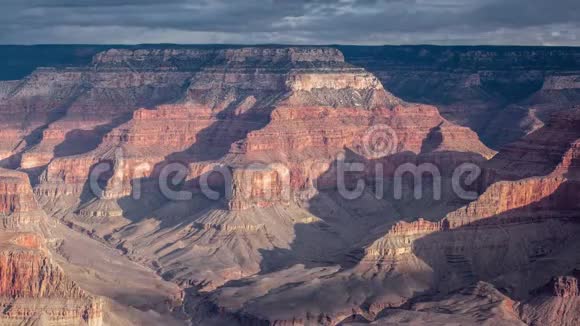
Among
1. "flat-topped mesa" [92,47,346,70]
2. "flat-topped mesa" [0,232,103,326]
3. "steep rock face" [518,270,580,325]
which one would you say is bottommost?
"steep rock face" [518,270,580,325]

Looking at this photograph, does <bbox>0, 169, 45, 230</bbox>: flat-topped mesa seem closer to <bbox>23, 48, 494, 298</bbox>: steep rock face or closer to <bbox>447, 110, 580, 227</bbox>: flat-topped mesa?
<bbox>23, 48, 494, 298</bbox>: steep rock face

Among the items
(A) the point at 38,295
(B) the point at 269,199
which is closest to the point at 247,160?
(B) the point at 269,199

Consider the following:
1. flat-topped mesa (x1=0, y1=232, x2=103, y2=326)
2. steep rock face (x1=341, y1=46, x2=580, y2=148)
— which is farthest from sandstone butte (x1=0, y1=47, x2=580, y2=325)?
steep rock face (x1=341, y1=46, x2=580, y2=148)

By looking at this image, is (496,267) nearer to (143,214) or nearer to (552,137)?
(552,137)

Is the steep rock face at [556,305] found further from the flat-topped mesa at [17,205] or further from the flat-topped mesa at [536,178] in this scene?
the flat-topped mesa at [17,205]

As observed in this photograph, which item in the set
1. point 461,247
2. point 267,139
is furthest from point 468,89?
point 461,247

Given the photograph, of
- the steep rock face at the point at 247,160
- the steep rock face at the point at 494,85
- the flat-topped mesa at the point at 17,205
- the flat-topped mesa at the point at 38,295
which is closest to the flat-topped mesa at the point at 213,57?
the steep rock face at the point at 247,160
